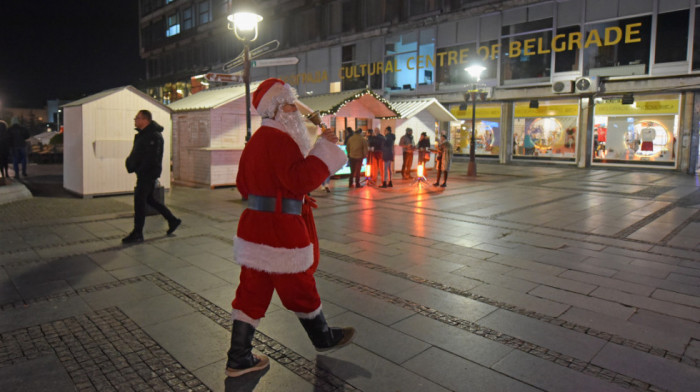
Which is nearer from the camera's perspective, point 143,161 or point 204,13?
point 143,161

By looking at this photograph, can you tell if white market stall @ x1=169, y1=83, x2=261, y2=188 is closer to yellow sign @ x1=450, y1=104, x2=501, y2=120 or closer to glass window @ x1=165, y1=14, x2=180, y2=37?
yellow sign @ x1=450, y1=104, x2=501, y2=120

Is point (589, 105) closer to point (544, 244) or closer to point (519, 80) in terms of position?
point (519, 80)

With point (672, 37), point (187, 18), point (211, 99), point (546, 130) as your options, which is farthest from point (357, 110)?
point (187, 18)

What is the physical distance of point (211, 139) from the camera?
13.4 meters

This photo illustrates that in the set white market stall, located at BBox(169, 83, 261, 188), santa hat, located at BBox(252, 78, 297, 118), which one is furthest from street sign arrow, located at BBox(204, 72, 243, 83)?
santa hat, located at BBox(252, 78, 297, 118)

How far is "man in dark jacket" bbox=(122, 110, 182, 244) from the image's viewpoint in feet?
21.1

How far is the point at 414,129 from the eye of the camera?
19.2 metres

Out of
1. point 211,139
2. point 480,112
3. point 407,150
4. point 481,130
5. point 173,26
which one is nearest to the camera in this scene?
point 211,139

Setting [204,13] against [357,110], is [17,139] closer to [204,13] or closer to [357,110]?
[357,110]

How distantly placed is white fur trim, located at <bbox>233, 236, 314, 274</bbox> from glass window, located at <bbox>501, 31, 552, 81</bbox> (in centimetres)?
2391

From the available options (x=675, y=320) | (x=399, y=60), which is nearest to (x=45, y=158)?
(x=399, y=60)

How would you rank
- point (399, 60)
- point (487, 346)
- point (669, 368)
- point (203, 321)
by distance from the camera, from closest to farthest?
point (669, 368) < point (487, 346) < point (203, 321) < point (399, 60)

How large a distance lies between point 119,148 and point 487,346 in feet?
33.2

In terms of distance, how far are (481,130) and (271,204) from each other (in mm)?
25804
